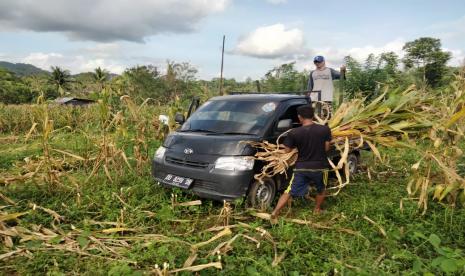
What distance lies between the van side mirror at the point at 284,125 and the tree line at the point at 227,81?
198 centimetres

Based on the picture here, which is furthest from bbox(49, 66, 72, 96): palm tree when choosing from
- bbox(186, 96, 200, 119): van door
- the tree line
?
bbox(186, 96, 200, 119): van door

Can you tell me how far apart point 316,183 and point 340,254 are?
4.78 feet

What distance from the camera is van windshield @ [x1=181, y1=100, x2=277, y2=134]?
5.96 m

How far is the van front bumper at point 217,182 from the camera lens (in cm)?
521

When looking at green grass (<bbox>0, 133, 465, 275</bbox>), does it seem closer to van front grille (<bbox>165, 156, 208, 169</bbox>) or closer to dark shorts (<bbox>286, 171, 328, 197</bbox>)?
dark shorts (<bbox>286, 171, 328, 197</bbox>)

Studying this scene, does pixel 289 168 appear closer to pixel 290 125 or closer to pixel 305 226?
pixel 290 125

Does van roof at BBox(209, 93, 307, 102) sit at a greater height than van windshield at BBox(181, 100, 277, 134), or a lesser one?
greater

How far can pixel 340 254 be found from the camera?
405 centimetres

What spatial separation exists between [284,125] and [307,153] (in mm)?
986

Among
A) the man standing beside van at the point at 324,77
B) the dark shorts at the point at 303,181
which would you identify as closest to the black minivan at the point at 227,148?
the dark shorts at the point at 303,181

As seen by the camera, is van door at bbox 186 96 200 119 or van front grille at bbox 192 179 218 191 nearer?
van front grille at bbox 192 179 218 191

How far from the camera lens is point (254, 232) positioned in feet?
15.3

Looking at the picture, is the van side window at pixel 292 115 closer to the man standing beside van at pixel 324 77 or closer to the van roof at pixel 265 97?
the van roof at pixel 265 97

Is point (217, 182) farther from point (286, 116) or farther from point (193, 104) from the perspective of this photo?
point (193, 104)
